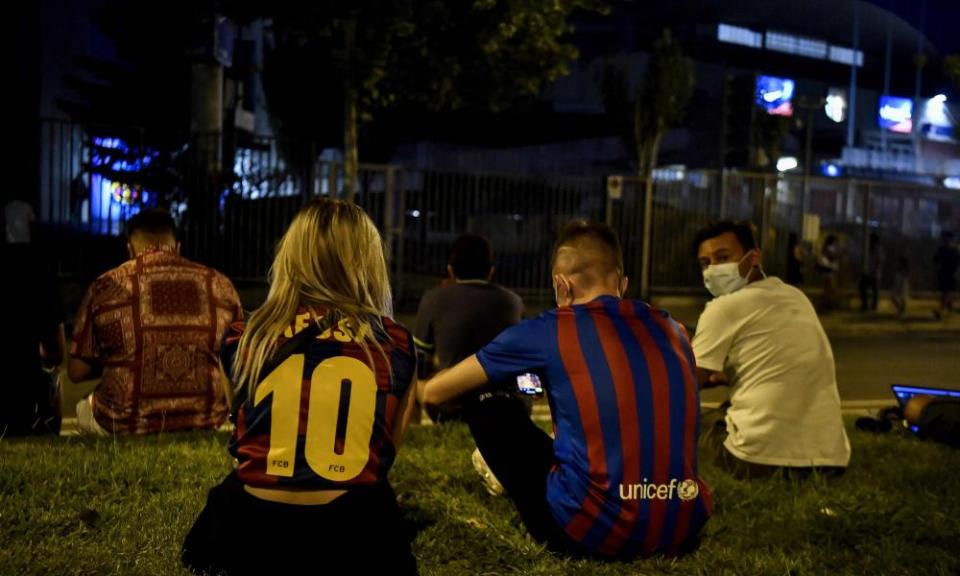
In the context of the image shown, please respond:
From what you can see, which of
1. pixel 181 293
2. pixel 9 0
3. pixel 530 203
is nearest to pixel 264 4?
pixel 530 203

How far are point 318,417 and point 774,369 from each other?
8.82 feet

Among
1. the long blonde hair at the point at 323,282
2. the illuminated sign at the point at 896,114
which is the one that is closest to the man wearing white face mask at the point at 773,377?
the long blonde hair at the point at 323,282

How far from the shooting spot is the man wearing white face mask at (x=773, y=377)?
484 centimetres

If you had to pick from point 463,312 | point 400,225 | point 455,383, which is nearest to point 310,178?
point 400,225

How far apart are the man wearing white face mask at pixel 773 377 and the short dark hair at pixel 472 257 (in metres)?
1.69

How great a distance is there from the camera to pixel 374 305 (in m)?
3.05

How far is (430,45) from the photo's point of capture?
17.1 metres

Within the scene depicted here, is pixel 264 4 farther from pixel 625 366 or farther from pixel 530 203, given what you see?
pixel 625 366

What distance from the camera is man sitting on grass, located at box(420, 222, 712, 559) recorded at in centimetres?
325

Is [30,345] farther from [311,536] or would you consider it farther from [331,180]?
[331,180]

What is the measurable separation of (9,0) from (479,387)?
2097 cm

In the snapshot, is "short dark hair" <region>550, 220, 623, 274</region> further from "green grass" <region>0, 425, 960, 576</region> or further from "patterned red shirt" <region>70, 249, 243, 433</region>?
"patterned red shirt" <region>70, 249, 243, 433</region>

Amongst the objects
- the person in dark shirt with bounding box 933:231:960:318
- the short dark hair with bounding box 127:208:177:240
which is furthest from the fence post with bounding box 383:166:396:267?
the short dark hair with bounding box 127:208:177:240

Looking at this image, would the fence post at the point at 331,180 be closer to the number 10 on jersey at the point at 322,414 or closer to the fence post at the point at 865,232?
the fence post at the point at 865,232
